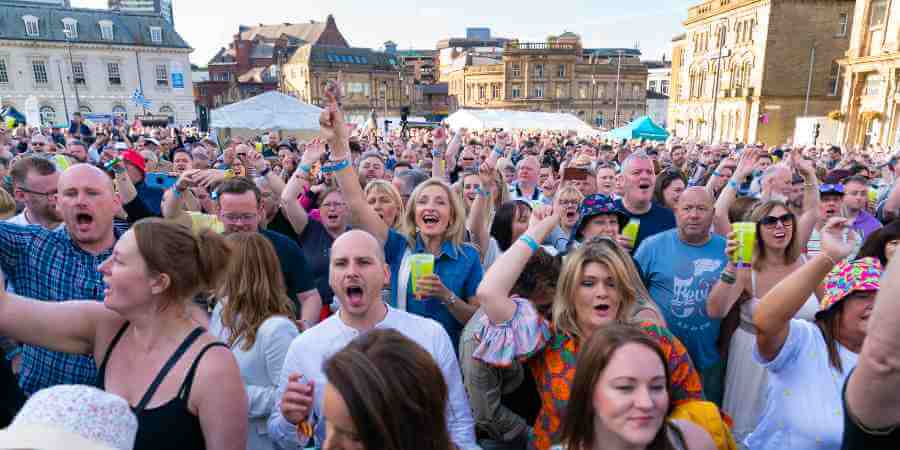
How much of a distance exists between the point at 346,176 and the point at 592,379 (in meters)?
2.26

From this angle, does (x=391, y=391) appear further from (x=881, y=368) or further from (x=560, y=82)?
(x=560, y=82)

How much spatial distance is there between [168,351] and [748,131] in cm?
4347

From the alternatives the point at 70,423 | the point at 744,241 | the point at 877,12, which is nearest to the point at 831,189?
the point at 744,241

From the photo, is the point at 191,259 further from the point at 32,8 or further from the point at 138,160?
the point at 32,8

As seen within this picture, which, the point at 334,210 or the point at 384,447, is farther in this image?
the point at 334,210

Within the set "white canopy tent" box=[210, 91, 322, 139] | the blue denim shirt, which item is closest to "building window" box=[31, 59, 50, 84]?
"white canopy tent" box=[210, 91, 322, 139]

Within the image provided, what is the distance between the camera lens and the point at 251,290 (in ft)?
8.60

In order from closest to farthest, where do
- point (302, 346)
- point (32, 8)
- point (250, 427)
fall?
point (302, 346), point (250, 427), point (32, 8)

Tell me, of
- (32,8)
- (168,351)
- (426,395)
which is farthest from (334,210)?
(32,8)

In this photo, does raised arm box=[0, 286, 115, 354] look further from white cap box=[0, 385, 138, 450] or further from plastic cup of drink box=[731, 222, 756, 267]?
plastic cup of drink box=[731, 222, 756, 267]

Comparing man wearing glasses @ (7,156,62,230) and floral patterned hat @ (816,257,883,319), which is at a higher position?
man wearing glasses @ (7,156,62,230)

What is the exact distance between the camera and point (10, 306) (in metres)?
1.95

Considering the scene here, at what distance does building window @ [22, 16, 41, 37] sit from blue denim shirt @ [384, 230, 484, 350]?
5478 cm

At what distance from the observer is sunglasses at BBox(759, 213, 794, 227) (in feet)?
10.9
